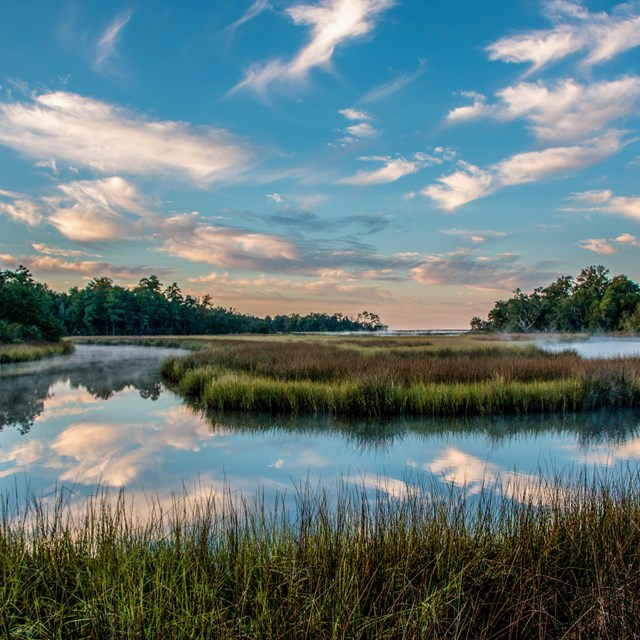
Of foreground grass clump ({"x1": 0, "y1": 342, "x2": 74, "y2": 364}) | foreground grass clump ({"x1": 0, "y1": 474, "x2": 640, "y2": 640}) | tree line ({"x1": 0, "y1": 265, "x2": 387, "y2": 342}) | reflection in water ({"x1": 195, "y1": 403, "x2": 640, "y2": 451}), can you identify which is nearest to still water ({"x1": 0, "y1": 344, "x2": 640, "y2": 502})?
reflection in water ({"x1": 195, "y1": 403, "x2": 640, "y2": 451})

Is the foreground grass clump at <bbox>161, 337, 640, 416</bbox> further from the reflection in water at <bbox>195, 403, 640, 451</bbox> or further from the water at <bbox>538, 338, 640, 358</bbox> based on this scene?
the water at <bbox>538, 338, 640, 358</bbox>

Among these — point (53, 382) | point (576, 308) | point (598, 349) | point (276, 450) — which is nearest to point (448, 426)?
point (276, 450)

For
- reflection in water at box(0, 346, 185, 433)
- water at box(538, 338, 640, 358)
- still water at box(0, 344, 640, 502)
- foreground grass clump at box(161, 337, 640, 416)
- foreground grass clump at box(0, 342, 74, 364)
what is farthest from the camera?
foreground grass clump at box(0, 342, 74, 364)

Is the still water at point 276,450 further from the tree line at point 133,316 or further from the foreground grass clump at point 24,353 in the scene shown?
the tree line at point 133,316

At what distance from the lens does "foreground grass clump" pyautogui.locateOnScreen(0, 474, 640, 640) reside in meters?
2.59

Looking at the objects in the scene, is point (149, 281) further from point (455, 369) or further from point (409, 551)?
point (409, 551)

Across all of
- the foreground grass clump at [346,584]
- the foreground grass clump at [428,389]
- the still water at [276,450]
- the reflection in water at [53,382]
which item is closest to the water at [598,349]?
the foreground grass clump at [428,389]

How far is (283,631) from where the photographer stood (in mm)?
2631

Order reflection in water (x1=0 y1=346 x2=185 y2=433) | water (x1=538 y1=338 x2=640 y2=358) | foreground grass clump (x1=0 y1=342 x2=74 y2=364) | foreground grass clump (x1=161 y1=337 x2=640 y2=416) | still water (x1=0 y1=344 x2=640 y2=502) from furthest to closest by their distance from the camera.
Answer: foreground grass clump (x1=0 y1=342 x2=74 y2=364) → water (x1=538 y1=338 x2=640 y2=358) → reflection in water (x1=0 y1=346 x2=185 y2=433) → foreground grass clump (x1=161 y1=337 x2=640 y2=416) → still water (x1=0 y1=344 x2=640 y2=502)

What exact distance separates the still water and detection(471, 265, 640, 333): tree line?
66306 mm

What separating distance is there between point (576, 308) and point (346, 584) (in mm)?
86173

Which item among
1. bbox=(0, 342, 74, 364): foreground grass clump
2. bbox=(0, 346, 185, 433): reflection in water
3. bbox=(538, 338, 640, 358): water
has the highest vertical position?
bbox=(538, 338, 640, 358): water

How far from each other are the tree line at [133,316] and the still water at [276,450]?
1298 inches

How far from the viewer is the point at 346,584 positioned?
288 cm
